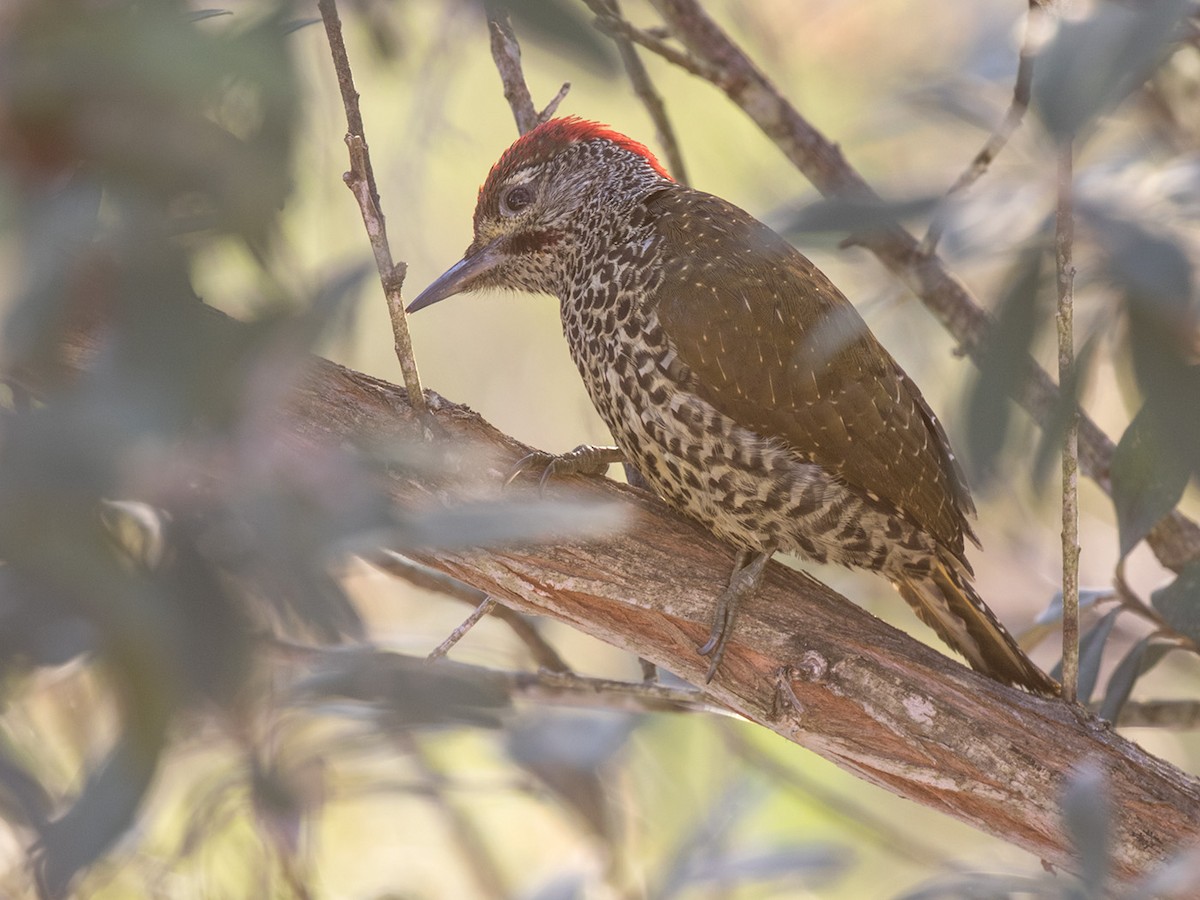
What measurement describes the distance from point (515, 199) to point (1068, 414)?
5.70 feet

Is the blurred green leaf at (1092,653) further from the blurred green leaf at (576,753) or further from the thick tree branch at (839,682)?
the blurred green leaf at (576,753)

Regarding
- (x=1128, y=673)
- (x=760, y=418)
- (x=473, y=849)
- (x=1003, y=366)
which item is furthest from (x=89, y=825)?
(x=473, y=849)

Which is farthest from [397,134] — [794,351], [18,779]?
[18,779]

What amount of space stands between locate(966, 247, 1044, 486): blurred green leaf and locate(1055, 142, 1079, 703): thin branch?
101 mm

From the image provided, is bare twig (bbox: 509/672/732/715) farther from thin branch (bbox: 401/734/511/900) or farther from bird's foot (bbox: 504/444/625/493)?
thin branch (bbox: 401/734/511/900)

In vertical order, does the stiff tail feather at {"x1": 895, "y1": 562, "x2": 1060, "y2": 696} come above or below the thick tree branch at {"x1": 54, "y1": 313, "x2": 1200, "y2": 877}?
above

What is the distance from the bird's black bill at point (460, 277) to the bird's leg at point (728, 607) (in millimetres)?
882

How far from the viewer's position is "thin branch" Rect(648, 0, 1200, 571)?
255 centimetres

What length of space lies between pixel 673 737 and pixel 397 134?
1.71 metres

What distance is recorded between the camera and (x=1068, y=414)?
134 centimetres

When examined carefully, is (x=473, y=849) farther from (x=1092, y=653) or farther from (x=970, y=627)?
(x=1092, y=653)

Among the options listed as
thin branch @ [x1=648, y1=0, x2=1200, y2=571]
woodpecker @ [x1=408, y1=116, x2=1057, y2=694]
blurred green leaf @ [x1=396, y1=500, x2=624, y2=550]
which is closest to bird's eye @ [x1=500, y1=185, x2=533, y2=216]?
woodpecker @ [x1=408, y1=116, x2=1057, y2=694]

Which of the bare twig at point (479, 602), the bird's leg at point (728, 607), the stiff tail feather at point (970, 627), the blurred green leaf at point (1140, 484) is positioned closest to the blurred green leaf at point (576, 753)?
the bare twig at point (479, 602)

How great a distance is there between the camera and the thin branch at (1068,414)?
1314mm
